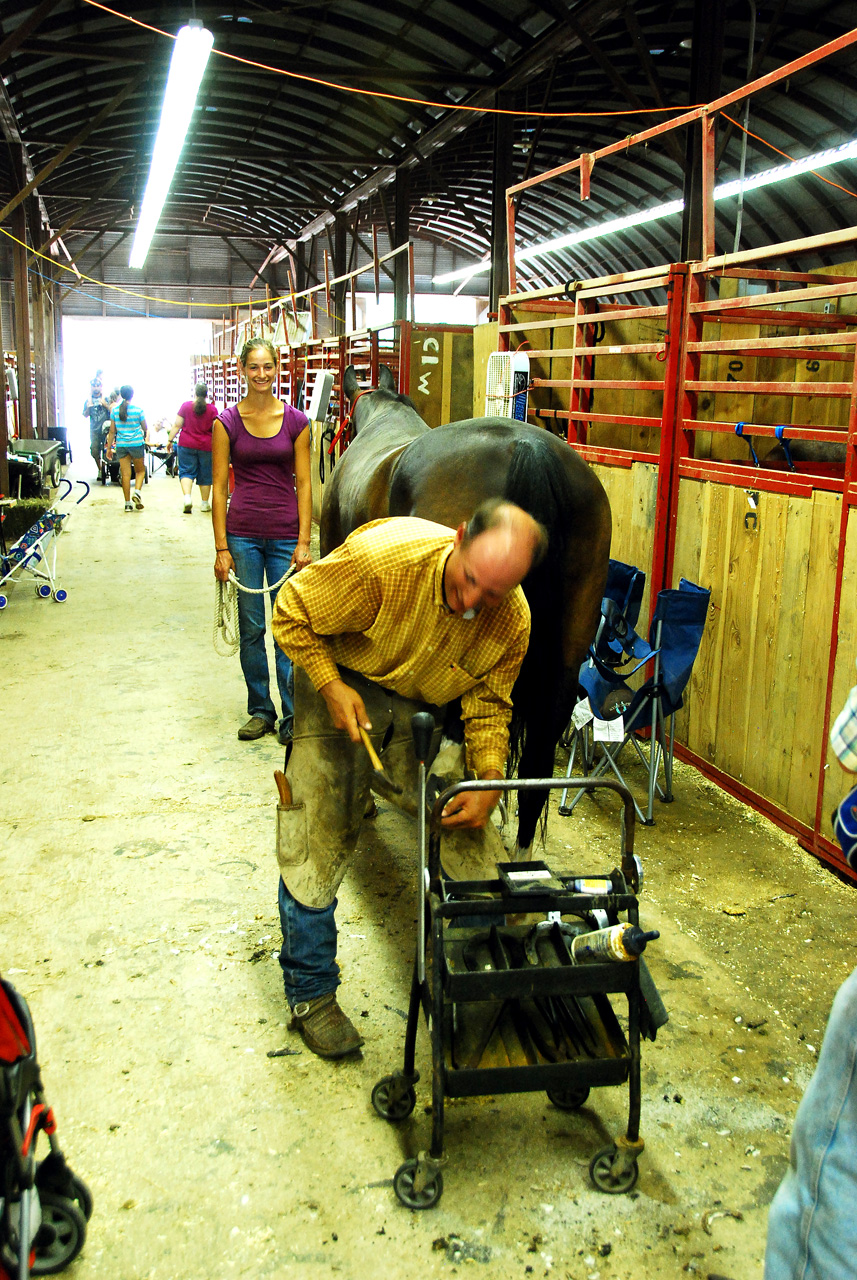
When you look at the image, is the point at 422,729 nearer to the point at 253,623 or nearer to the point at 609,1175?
the point at 609,1175

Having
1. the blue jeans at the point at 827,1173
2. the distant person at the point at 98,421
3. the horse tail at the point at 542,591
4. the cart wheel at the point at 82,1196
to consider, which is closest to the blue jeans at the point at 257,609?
the horse tail at the point at 542,591

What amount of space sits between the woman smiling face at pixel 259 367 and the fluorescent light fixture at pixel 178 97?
4994 millimetres

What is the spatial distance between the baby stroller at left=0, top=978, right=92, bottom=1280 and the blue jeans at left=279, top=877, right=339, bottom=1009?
0.78m

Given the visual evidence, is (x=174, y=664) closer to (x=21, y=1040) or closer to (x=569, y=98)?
(x=21, y=1040)

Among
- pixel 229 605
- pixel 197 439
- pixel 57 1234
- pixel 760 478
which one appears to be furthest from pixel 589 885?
pixel 197 439

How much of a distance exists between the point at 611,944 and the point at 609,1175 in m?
0.59

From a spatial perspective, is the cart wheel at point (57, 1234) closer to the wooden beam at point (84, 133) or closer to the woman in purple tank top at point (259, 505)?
the woman in purple tank top at point (259, 505)

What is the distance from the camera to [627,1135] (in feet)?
7.29

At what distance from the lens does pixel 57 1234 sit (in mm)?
1944

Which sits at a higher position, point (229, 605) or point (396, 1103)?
point (229, 605)

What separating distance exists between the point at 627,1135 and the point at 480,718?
1.04 m

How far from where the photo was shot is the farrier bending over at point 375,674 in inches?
84.8

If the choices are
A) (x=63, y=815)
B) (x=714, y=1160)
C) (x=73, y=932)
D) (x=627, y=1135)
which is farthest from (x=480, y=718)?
(x=63, y=815)

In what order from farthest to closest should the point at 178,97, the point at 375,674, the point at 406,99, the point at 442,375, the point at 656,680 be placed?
the point at 442,375 → the point at 178,97 → the point at 406,99 → the point at 656,680 → the point at 375,674
